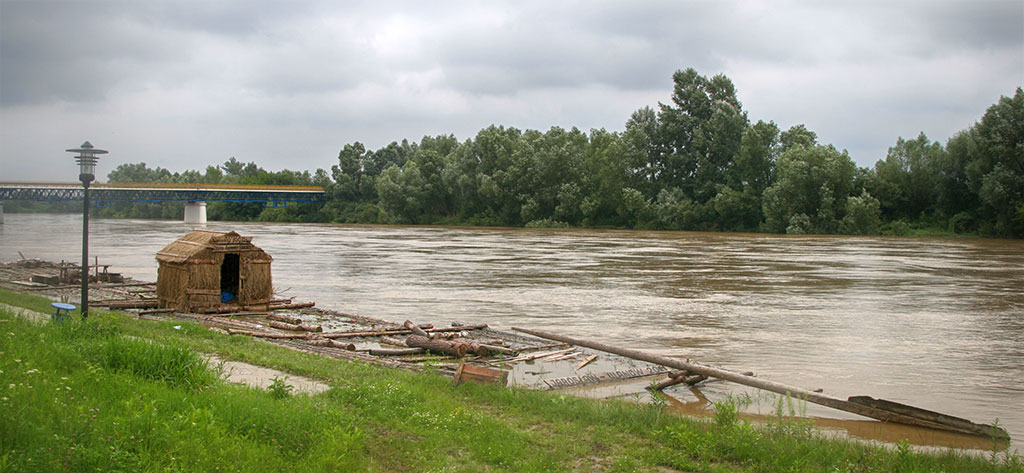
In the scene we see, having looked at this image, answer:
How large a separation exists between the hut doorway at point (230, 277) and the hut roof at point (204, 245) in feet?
4.55

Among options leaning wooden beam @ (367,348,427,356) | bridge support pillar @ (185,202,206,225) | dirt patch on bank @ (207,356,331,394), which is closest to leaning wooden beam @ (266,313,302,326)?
leaning wooden beam @ (367,348,427,356)

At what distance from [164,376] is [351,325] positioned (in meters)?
9.76

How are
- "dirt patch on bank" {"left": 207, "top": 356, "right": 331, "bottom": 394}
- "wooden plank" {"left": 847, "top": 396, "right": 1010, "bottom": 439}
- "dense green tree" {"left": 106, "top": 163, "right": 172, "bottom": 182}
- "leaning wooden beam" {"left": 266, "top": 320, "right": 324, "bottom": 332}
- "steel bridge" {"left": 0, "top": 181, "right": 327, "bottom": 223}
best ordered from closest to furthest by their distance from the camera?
1. "dirt patch on bank" {"left": 207, "top": 356, "right": 331, "bottom": 394}
2. "wooden plank" {"left": 847, "top": 396, "right": 1010, "bottom": 439}
3. "leaning wooden beam" {"left": 266, "top": 320, "right": 324, "bottom": 332}
4. "steel bridge" {"left": 0, "top": 181, "right": 327, "bottom": 223}
5. "dense green tree" {"left": 106, "top": 163, "right": 172, "bottom": 182}

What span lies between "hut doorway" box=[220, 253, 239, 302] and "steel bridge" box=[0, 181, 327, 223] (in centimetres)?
7356

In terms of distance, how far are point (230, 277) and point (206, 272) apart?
2568 mm

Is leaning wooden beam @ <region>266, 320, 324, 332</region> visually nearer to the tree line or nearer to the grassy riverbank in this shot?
the grassy riverbank

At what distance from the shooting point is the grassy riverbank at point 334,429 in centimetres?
609

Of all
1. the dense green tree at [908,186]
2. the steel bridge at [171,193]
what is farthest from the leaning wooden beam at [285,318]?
the steel bridge at [171,193]

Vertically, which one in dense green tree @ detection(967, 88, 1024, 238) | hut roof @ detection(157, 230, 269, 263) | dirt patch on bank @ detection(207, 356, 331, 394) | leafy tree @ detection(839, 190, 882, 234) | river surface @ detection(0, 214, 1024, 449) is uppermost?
dense green tree @ detection(967, 88, 1024, 238)

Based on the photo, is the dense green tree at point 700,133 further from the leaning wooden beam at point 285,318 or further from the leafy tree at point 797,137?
the leaning wooden beam at point 285,318

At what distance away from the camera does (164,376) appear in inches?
328

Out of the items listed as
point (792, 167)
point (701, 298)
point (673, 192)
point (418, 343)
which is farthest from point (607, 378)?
point (673, 192)

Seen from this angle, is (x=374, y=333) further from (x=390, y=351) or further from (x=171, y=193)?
(x=171, y=193)

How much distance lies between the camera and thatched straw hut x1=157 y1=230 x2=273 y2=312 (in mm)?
18125
